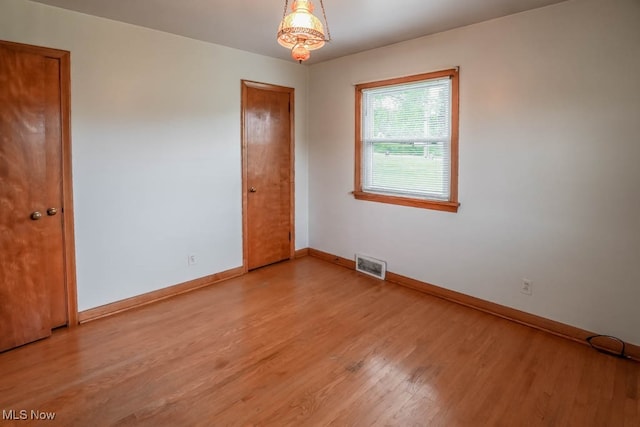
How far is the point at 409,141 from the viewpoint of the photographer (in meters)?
3.80

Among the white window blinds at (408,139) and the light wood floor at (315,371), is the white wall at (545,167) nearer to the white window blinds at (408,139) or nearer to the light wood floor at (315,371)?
the white window blinds at (408,139)

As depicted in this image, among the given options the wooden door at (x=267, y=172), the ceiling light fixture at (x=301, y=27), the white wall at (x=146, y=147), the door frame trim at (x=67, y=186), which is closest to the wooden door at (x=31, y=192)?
the door frame trim at (x=67, y=186)

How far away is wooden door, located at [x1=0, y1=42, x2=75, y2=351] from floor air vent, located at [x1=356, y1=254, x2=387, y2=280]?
2.79m

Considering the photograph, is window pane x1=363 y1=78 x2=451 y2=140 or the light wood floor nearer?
the light wood floor

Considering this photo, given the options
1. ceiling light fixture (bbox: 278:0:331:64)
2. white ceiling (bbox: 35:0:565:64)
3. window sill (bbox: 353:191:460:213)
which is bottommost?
window sill (bbox: 353:191:460:213)

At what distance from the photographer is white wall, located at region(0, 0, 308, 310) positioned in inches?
118

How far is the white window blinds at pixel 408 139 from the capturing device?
3555 mm

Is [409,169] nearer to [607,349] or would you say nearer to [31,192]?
[607,349]

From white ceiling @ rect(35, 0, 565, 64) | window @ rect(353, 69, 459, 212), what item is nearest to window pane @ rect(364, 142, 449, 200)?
window @ rect(353, 69, 459, 212)

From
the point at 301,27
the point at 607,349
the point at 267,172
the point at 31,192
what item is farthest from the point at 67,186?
the point at 607,349

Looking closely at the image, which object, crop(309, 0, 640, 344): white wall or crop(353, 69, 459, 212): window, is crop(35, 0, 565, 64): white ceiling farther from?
crop(353, 69, 459, 212): window

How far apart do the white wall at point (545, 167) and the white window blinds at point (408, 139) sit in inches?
7.1

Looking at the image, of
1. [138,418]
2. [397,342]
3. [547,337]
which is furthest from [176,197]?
[547,337]

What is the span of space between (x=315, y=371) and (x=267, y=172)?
2.56m
